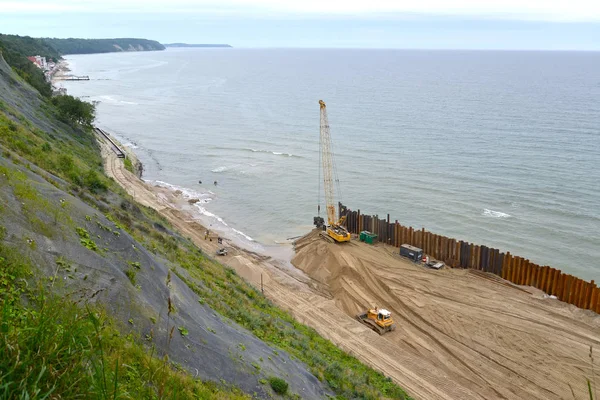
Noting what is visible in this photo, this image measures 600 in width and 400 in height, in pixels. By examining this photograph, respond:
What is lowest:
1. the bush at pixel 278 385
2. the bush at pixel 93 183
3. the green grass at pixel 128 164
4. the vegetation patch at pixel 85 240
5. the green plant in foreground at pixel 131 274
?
the green grass at pixel 128 164

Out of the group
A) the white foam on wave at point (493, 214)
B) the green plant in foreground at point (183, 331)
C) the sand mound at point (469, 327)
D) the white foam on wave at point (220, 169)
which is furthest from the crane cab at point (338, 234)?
the white foam on wave at point (220, 169)

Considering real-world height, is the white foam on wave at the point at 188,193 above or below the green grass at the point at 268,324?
below

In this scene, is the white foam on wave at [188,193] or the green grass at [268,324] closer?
the green grass at [268,324]

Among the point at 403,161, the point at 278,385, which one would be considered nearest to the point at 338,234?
the point at 278,385

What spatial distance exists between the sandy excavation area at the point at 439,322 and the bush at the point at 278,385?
10.4 metres

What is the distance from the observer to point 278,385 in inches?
546

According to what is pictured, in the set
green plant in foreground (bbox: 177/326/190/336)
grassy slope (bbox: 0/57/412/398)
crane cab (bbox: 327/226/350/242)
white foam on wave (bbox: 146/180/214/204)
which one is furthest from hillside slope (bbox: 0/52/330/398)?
white foam on wave (bbox: 146/180/214/204)

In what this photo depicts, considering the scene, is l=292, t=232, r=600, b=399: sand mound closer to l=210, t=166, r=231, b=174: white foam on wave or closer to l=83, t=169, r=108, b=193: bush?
l=83, t=169, r=108, b=193: bush

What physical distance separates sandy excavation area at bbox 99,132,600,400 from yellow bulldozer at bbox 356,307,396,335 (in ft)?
1.65

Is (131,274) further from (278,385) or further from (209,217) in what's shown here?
(209,217)

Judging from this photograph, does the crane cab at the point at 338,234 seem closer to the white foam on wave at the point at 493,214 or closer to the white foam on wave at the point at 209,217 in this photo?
the white foam on wave at the point at 209,217

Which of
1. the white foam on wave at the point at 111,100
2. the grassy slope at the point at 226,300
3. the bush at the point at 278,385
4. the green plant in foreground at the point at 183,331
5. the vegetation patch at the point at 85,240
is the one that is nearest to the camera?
the green plant in foreground at the point at 183,331

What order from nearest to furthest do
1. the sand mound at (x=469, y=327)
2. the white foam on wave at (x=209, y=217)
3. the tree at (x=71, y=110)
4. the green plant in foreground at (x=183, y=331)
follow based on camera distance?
1. the green plant in foreground at (x=183, y=331)
2. the sand mound at (x=469, y=327)
3. the white foam on wave at (x=209, y=217)
4. the tree at (x=71, y=110)

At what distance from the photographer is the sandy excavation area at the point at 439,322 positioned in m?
24.1
